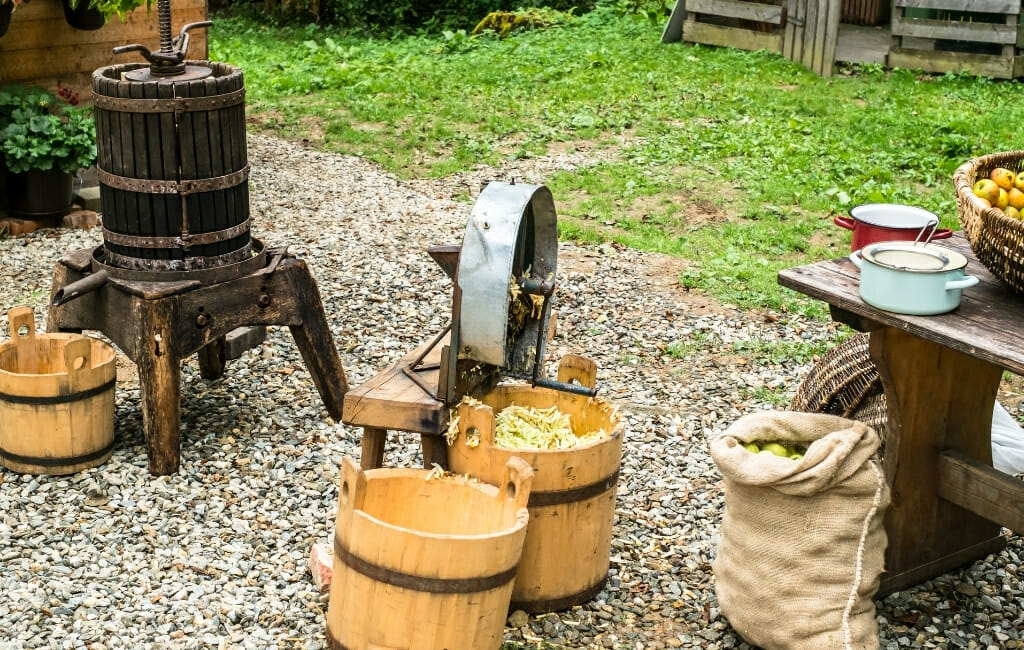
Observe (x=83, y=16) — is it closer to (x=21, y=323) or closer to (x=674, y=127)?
(x=21, y=323)

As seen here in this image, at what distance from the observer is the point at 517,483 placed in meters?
3.58

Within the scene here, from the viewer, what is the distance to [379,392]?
12.9 ft

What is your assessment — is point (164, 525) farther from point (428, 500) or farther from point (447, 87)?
point (447, 87)

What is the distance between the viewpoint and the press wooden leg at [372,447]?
4031 millimetres

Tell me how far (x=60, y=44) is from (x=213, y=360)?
4414mm

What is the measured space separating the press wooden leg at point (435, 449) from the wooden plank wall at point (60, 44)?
5.81 metres

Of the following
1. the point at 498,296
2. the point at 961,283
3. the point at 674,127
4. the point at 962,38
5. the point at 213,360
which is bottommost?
the point at 213,360

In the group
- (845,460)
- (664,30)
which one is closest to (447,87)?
(664,30)

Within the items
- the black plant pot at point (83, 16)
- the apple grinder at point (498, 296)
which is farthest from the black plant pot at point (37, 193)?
the apple grinder at point (498, 296)

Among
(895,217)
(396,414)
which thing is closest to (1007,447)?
(895,217)

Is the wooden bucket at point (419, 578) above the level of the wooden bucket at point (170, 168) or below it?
below

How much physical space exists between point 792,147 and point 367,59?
655 centimetres

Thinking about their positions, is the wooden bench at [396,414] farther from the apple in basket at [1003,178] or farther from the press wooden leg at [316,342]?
the apple in basket at [1003,178]

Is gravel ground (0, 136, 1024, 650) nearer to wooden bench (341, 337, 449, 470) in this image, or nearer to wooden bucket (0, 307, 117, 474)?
wooden bucket (0, 307, 117, 474)
